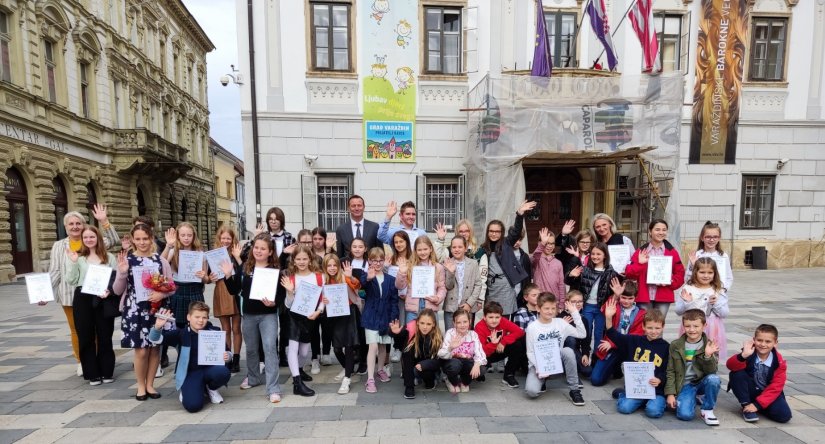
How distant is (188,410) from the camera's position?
3.74 m

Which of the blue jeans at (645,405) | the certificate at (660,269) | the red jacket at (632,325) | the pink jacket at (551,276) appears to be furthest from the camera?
the pink jacket at (551,276)

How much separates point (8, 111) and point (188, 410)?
47.1 feet

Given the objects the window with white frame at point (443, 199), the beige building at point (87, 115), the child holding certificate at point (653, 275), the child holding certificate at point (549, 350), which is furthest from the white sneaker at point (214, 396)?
the beige building at point (87, 115)

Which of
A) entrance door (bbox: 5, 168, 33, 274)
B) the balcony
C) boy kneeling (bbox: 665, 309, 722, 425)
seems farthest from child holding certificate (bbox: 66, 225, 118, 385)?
the balcony

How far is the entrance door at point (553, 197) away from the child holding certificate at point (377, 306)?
848 centimetres

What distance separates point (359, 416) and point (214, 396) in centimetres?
150

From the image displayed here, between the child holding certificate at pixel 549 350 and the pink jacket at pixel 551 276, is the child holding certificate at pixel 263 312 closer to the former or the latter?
the child holding certificate at pixel 549 350

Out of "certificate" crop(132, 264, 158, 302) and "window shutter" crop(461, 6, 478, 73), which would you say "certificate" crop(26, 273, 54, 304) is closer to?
"certificate" crop(132, 264, 158, 302)

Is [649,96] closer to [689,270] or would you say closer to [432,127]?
[432,127]

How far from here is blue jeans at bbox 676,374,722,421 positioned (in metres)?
3.46

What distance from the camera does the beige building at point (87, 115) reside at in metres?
13.0

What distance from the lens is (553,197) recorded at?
1191cm

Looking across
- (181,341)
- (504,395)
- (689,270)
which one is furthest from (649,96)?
(181,341)

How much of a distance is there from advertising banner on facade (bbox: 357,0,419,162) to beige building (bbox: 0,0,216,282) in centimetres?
1132
